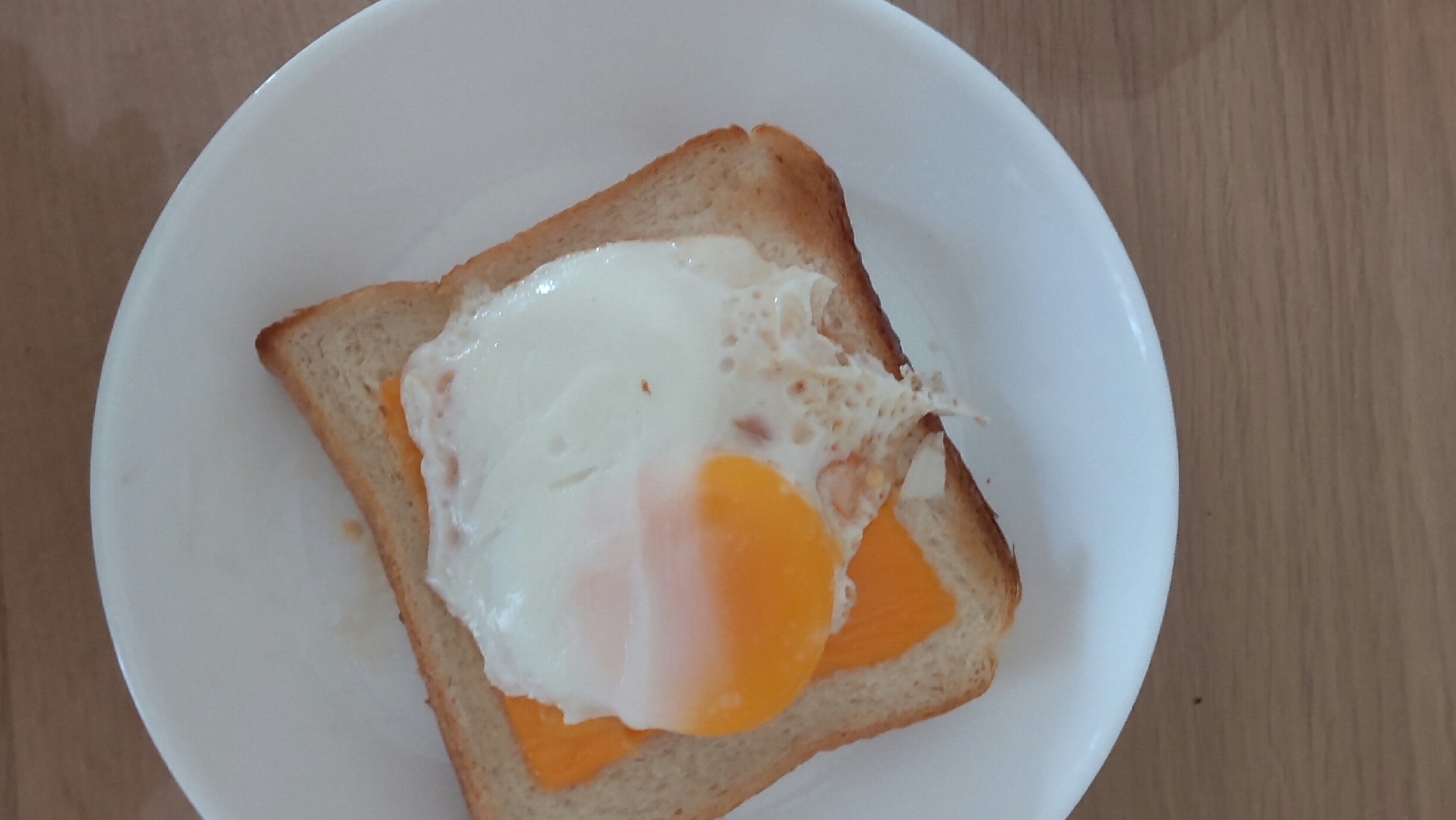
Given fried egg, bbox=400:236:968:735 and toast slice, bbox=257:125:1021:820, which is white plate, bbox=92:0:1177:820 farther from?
fried egg, bbox=400:236:968:735

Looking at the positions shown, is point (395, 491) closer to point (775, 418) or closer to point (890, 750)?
point (775, 418)

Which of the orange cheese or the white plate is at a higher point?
the white plate

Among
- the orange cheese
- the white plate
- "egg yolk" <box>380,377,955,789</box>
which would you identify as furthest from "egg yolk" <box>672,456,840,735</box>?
the white plate

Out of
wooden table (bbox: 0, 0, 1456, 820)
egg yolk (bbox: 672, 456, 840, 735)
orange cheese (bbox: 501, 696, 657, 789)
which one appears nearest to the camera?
egg yolk (bbox: 672, 456, 840, 735)

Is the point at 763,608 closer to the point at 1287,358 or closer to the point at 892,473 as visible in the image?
the point at 892,473

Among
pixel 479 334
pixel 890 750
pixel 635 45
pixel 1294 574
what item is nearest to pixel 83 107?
pixel 479 334

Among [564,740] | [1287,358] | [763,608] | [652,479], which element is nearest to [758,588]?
[763,608]

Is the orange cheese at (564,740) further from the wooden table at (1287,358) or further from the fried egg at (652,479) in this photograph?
the wooden table at (1287,358)

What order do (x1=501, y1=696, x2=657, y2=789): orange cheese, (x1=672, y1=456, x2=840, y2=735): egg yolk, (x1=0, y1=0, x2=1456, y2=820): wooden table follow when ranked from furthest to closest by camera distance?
1. (x1=0, y1=0, x2=1456, y2=820): wooden table
2. (x1=501, y1=696, x2=657, y2=789): orange cheese
3. (x1=672, y1=456, x2=840, y2=735): egg yolk
